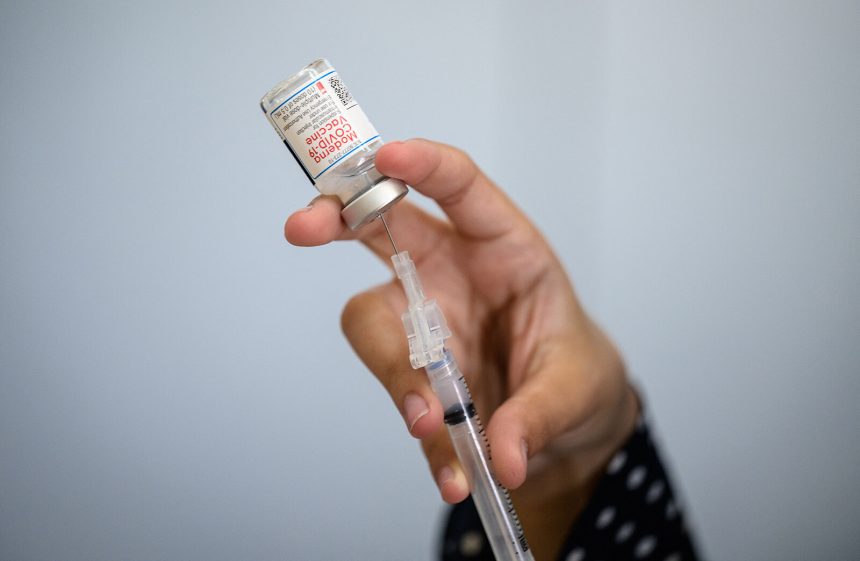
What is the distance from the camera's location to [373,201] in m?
0.68

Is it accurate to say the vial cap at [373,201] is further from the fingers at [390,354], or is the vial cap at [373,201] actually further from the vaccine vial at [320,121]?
the fingers at [390,354]

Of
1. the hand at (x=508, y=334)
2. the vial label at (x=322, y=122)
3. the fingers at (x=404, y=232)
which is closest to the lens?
→ the vial label at (x=322, y=122)

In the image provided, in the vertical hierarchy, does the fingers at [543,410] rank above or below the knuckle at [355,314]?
below

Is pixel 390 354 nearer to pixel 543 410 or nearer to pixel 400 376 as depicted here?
pixel 400 376

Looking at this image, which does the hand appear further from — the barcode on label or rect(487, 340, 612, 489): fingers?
the barcode on label

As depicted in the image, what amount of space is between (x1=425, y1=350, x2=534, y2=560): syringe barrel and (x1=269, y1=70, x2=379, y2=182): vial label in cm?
24

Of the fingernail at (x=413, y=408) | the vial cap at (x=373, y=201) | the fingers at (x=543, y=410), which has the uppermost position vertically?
the vial cap at (x=373, y=201)

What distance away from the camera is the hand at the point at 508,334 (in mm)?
803

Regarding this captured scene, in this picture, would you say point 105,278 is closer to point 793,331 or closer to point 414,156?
point 414,156

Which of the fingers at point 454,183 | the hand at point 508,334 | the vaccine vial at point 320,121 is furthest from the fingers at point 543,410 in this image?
the vaccine vial at point 320,121

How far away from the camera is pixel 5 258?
0.99 m

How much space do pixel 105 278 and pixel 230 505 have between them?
0.45 meters

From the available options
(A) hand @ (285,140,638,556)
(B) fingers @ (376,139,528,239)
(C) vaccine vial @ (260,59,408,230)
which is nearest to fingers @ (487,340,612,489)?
(A) hand @ (285,140,638,556)

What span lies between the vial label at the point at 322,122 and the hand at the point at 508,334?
12 cm
